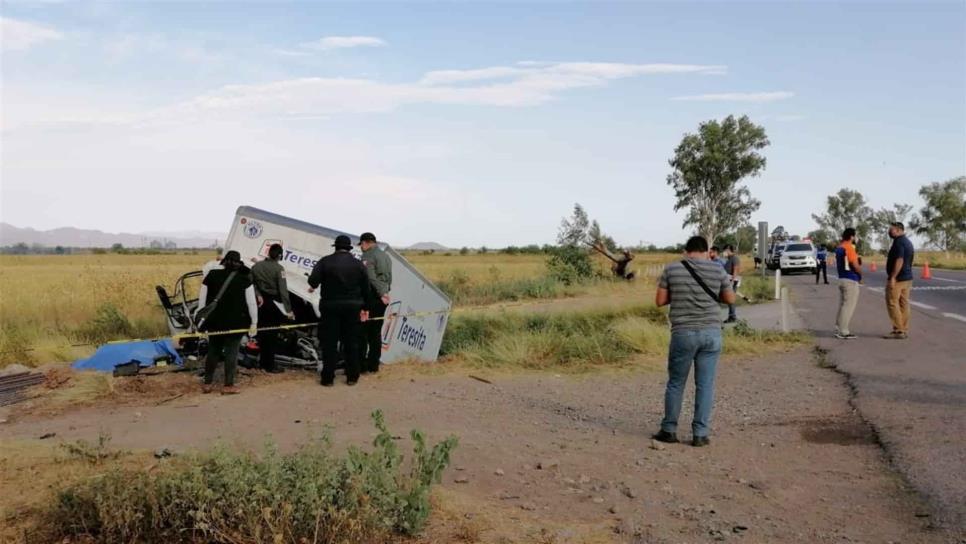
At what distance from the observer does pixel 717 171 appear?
206 ft

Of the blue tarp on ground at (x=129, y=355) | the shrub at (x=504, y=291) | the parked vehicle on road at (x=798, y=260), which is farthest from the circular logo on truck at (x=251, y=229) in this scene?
the parked vehicle on road at (x=798, y=260)

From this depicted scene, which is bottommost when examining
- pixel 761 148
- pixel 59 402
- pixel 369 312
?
pixel 59 402

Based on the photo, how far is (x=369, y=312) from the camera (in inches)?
449

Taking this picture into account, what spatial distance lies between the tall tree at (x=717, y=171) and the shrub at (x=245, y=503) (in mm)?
59081

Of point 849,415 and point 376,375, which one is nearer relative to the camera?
point 849,415

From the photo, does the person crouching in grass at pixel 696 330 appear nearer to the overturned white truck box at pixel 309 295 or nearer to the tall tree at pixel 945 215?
the overturned white truck box at pixel 309 295

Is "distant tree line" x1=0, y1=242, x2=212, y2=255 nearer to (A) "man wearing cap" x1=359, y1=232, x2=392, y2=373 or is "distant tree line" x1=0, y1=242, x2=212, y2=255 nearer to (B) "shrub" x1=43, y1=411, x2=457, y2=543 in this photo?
(A) "man wearing cap" x1=359, y1=232, x2=392, y2=373

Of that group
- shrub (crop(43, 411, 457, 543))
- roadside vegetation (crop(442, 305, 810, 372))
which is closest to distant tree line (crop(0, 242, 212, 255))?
roadside vegetation (crop(442, 305, 810, 372))

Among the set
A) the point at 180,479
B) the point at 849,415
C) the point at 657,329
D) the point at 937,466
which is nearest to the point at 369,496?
the point at 180,479

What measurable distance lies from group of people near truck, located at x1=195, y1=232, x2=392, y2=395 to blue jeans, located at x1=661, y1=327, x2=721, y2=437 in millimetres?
4337

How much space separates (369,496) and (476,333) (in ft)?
34.5

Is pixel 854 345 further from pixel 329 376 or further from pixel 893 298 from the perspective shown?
pixel 329 376

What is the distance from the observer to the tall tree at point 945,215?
8281cm

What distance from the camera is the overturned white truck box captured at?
11742 mm
